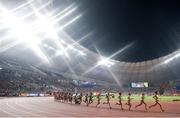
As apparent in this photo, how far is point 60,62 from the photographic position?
9281 cm

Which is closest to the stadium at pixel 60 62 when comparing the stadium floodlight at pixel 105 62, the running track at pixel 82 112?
the stadium floodlight at pixel 105 62

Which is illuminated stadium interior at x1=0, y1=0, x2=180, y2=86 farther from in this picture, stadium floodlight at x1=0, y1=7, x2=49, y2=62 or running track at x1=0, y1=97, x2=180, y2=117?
running track at x1=0, y1=97, x2=180, y2=117

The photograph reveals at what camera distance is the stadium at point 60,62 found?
6875cm

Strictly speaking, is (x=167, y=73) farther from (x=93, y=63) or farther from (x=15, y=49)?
(x=15, y=49)

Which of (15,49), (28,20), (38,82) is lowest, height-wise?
(38,82)

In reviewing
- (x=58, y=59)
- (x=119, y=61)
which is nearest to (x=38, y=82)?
(x=58, y=59)

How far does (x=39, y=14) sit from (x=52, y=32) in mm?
12046

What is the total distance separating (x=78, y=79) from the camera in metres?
104

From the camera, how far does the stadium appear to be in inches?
2707

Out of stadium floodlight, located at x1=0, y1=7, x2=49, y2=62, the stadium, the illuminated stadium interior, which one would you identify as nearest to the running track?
the stadium

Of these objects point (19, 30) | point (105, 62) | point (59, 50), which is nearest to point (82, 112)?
point (19, 30)

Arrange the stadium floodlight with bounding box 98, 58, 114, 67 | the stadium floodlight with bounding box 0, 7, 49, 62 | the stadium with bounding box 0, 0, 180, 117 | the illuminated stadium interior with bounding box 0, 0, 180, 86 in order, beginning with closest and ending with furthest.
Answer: the stadium floodlight with bounding box 0, 7, 49, 62, the illuminated stadium interior with bounding box 0, 0, 180, 86, the stadium with bounding box 0, 0, 180, 117, the stadium floodlight with bounding box 98, 58, 114, 67

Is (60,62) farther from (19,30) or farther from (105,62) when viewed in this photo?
(19,30)

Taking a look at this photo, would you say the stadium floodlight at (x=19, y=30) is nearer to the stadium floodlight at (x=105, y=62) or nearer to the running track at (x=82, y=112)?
the stadium floodlight at (x=105, y=62)
